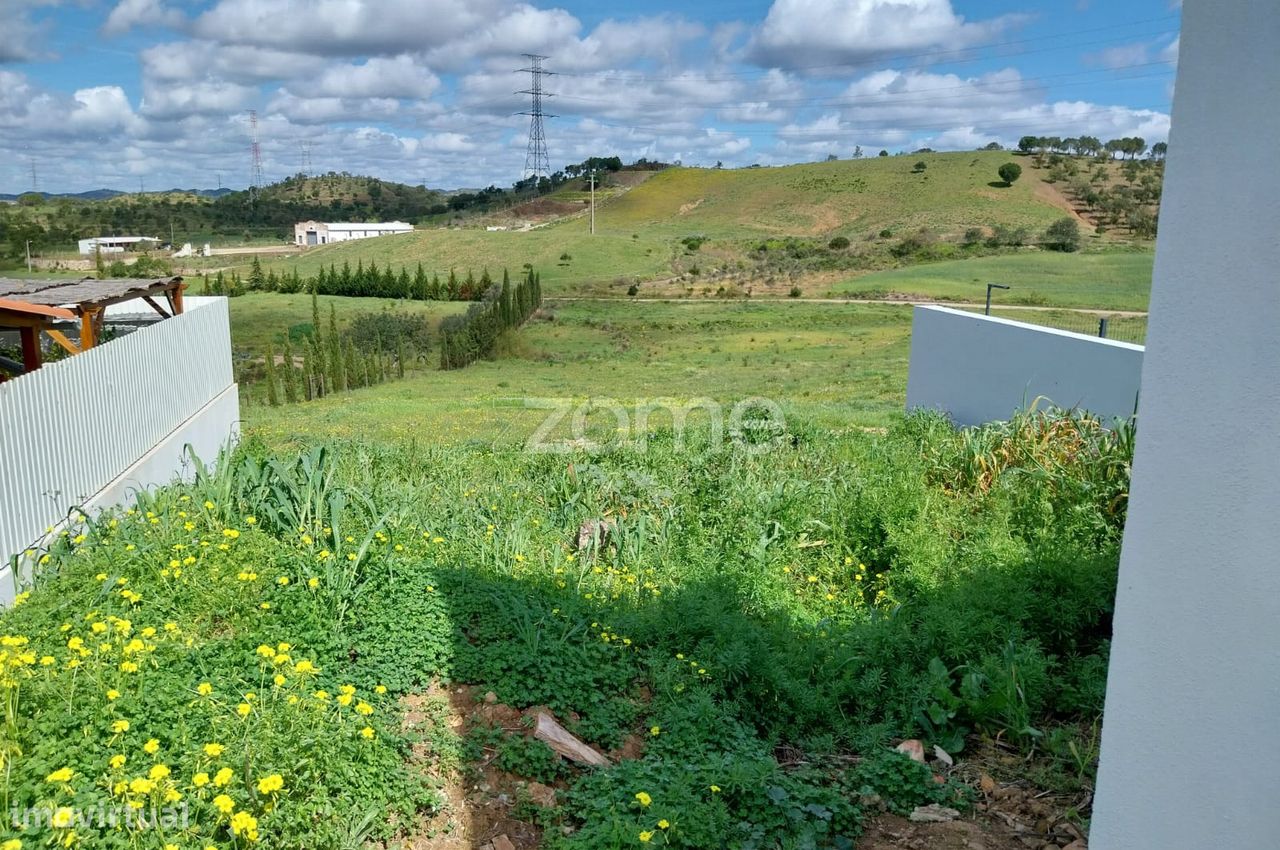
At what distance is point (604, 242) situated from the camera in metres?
62.5

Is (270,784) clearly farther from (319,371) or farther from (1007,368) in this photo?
(319,371)

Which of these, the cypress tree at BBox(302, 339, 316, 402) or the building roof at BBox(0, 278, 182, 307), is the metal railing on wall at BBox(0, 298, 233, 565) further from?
the cypress tree at BBox(302, 339, 316, 402)

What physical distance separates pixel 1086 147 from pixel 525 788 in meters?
85.5

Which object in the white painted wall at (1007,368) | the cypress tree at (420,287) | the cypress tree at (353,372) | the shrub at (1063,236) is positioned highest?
the shrub at (1063,236)

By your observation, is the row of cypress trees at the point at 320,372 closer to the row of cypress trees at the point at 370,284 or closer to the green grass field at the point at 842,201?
the row of cypress trees at the point at 370,284

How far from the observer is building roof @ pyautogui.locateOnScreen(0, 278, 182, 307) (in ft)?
26.1

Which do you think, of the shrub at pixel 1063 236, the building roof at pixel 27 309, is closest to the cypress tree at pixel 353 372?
the building roof at pixel 27 309

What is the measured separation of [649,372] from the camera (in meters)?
26.8

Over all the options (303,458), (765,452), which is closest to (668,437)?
(765,452)

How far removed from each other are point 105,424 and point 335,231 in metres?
80.1

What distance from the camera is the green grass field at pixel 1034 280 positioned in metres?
30.5

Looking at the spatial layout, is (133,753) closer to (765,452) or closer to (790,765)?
(790,765)

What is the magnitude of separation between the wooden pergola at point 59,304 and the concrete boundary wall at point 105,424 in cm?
44

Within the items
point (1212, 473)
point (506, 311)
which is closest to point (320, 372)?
point (506, 311)
